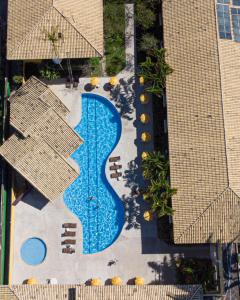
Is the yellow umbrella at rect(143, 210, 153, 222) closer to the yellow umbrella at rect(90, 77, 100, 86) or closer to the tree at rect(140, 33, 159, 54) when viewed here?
the yellow umbrella at rect(90, 77, 100, 86)

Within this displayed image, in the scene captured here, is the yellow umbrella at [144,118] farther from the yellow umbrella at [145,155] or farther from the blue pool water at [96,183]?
the yellow umbrella at [145,155]

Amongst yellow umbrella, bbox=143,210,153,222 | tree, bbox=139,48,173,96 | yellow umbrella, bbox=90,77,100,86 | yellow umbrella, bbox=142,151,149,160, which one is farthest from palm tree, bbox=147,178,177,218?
yellow umbrella, bbox=90,77,100,86

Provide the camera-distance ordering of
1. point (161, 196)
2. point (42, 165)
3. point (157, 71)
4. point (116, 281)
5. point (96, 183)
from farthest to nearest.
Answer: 1. point (96, 183)
2. point (157, 71)
3. point (116, 281)
4. point (42, 165)
5. point (161, 196)

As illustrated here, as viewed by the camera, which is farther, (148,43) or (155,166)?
(148,43)

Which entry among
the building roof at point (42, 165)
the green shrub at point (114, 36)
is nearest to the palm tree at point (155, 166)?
the building roof at point (42, 165)

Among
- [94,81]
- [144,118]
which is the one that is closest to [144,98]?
[144,118]

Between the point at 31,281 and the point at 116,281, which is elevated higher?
the point at 31,281

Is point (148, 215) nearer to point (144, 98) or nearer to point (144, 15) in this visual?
point (144, 98)
